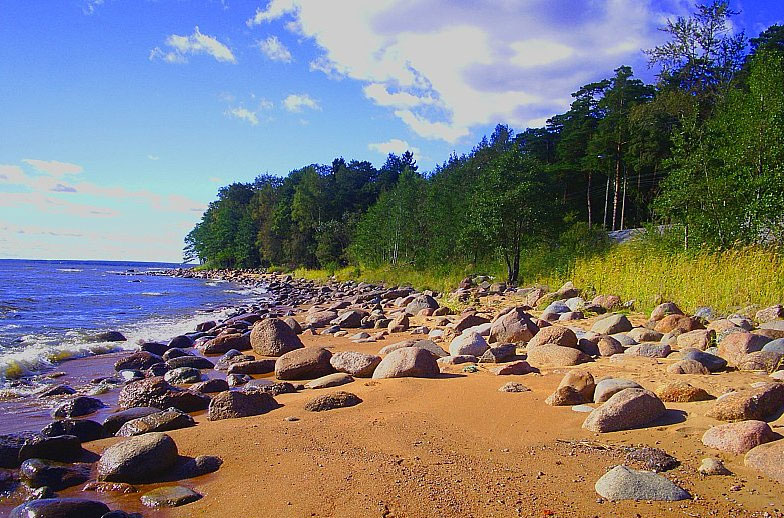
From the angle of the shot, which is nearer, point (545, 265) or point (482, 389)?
point (482, 389)

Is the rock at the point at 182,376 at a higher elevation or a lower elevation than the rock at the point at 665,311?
lower

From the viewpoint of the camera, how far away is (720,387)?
207 inches

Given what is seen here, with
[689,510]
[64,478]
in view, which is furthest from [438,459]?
[64,478]

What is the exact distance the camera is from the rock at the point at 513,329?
29.4 feet

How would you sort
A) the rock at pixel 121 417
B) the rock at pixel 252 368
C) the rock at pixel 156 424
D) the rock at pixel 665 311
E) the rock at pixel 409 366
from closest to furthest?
1. the rock at pixel 156 424
2. the rock at pixel 121 417
3. the rock at pixel 409 366
4. the rock at pixel 252 368
5. the rock at pixel 665 311

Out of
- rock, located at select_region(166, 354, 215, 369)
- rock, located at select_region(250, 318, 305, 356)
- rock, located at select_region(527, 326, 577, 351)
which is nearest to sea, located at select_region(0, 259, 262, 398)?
rock, located at select_region(166, 354, 215, 369)

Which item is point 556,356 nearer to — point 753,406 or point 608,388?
point 608,388

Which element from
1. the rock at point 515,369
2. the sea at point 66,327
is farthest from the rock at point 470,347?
the sea at point 66,327

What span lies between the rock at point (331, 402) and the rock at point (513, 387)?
4.99ft

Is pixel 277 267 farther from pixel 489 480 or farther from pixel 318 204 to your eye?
pixel 489 480

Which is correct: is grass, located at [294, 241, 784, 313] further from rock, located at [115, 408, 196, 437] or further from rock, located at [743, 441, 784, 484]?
rock, located at [115, 408, 196, 437]

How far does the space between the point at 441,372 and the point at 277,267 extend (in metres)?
62.7

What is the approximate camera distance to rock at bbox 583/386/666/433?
4340 mm

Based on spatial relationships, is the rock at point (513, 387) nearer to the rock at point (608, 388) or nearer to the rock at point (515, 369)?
the rock at point (515, 369)
